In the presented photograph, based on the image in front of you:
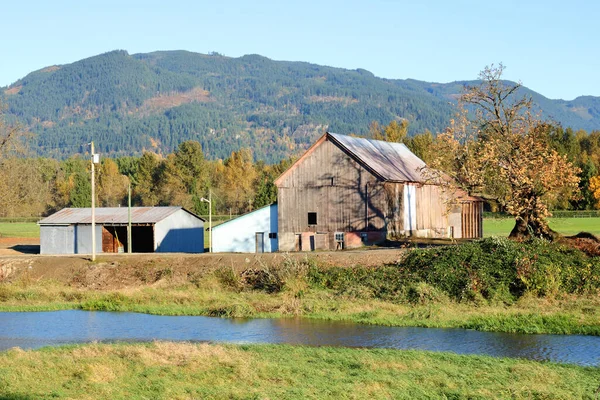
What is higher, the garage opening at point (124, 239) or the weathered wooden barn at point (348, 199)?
the weathered wooden barn at point (348, 199)

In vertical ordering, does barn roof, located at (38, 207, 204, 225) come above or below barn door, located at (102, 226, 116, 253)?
above

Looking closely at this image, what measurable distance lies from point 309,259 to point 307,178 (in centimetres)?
1995

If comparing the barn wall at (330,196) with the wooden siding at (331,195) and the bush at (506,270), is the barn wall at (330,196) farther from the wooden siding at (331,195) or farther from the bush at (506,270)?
the bush at (506,270)

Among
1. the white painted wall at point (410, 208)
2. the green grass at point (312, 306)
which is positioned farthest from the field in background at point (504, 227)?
the green grass at point (312, 306)

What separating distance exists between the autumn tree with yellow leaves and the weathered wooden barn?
8.53 metres

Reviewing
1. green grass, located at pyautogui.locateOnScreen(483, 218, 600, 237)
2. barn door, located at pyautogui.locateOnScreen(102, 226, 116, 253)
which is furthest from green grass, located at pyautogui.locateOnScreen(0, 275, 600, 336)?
green grass, located at pyautogui.locateOnScreen(483, 218, 600, 237)

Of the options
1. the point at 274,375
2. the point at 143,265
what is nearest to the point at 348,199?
the point at 143,265

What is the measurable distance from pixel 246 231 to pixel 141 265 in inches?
682

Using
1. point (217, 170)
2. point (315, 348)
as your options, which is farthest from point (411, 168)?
point (217, 170)

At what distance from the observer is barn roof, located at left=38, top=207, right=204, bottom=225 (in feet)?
217

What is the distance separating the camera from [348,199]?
60.0 m

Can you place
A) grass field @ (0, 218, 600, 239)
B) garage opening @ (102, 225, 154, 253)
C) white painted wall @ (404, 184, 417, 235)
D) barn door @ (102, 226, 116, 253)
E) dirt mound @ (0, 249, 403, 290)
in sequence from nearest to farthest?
1. dirt mound @ (0, 249, 403, 290)
2. white painted wall @ (404, 184, 417, 235)
3. barn door @ (102, 226, 116, 253)
4. garage opening @ (102, 225, 154, 253)
5. grass field @ (0, 218, 600, 239)

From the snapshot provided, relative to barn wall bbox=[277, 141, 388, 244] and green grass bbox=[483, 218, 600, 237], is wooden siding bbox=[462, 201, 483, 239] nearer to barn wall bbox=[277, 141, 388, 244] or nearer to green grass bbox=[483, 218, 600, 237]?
barn wall bbox=[277, 141, 388, 244]

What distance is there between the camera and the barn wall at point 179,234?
66.2 metres
